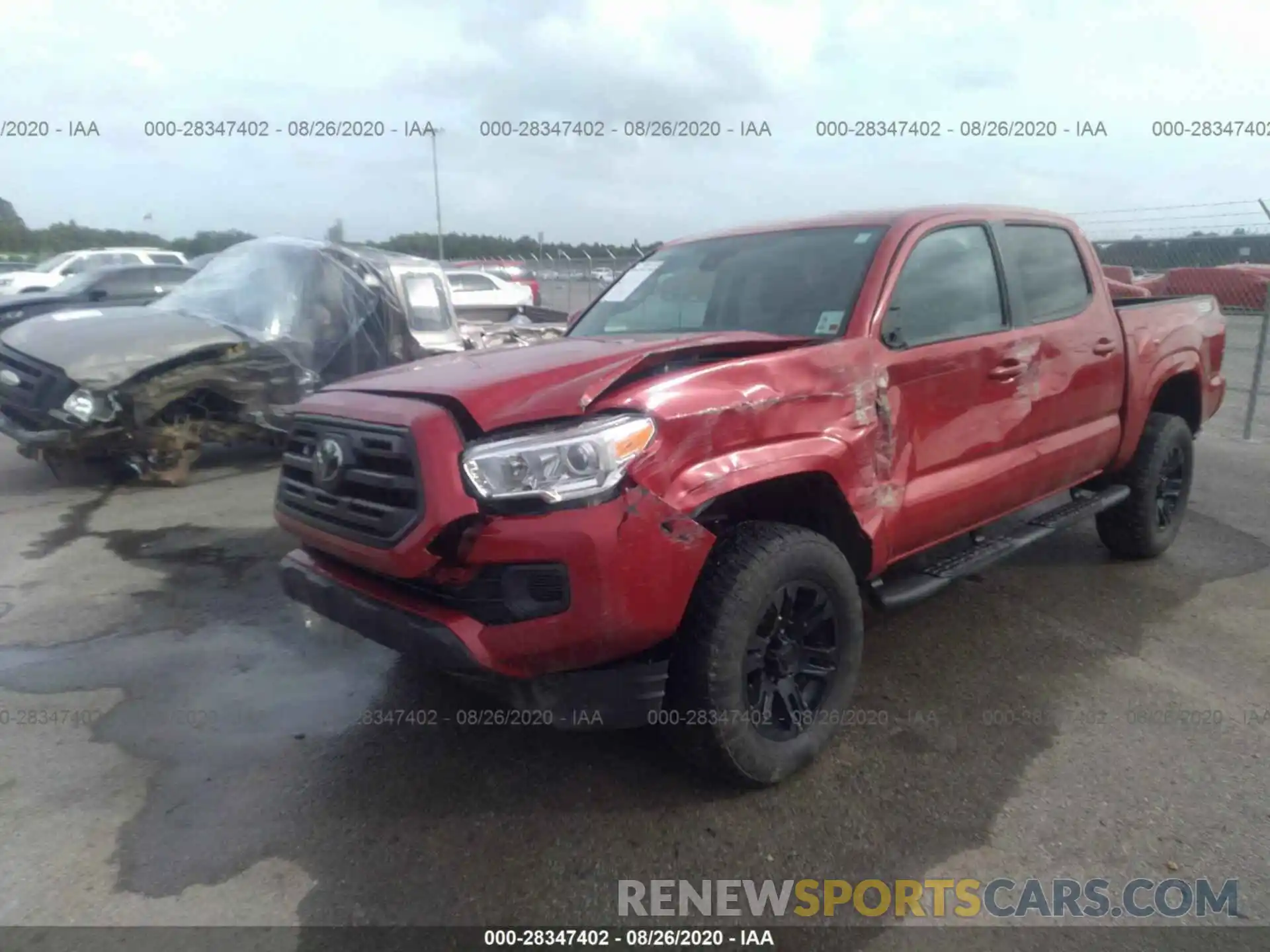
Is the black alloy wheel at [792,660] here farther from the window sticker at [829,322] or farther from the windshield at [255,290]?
the windshield at [255,290]

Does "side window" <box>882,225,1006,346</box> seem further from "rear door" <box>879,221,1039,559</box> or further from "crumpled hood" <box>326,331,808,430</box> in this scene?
"crumpled hood" <box>326,331,808,430</box>

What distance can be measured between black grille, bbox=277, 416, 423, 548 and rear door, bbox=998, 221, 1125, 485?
2.69 m

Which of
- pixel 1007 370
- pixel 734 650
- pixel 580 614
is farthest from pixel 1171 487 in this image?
pixel 580 614

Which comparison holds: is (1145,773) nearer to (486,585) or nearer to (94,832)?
(486,585)

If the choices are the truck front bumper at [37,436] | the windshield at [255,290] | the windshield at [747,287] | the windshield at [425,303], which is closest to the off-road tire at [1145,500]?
the windshield at [747,287]

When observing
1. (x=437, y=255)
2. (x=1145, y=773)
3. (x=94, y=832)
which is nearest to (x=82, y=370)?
(x=94, y=832)

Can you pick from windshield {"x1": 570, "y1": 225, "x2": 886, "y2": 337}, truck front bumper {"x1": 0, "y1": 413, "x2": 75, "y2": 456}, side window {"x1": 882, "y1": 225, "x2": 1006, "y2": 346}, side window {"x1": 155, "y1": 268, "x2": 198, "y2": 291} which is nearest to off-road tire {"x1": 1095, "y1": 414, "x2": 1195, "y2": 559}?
side window {"x1": 882, "y1": 225, "x2": 1006, "y2": 346}

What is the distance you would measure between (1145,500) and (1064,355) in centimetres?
128

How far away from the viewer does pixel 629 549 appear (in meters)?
2.47

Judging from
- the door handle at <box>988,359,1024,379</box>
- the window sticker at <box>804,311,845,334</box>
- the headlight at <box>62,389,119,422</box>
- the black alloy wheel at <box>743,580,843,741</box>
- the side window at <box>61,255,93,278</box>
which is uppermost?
the side window at <box>61,255,93,278</box>

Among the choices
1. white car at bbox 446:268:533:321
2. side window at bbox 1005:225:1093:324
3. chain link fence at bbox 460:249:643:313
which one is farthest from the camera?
chain link fence at bbox 460:249:643:313

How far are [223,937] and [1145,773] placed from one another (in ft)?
9.44

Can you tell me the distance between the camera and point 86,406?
6.12 m

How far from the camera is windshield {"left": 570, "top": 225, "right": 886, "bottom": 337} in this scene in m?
3.51
